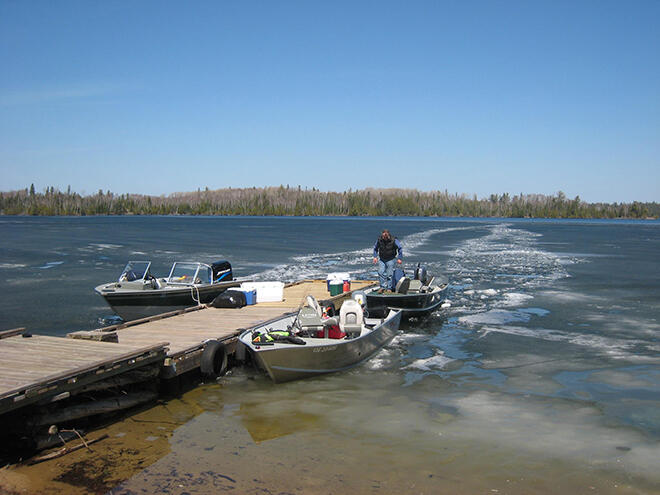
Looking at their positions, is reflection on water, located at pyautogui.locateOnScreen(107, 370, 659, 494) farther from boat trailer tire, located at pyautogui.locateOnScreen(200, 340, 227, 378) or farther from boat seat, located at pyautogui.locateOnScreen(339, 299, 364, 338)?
boat seat, located at pyautogui.locateOnScreen(339, 299, 364, 338)

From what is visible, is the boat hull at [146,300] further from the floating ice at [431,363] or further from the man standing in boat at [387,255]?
the floating ice at [431,363]

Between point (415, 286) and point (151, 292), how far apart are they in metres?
8.31


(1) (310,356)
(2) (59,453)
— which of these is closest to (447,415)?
(1) (310,356)

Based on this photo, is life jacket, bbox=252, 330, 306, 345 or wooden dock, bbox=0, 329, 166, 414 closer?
wooden dock, bbox=0, 329, 166, 414

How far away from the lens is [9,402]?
738cm

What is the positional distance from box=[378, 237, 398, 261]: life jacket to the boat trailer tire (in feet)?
27.8

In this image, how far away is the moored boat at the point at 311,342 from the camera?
36.7 ft

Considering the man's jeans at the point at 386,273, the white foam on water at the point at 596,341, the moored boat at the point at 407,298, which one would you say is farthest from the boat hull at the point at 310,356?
the man's jeans at the point at 386,273

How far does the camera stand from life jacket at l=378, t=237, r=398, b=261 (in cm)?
1920

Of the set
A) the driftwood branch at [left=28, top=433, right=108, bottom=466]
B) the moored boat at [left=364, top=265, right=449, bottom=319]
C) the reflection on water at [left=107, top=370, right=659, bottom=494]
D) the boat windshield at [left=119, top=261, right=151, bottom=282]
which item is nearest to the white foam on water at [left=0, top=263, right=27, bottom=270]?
the boat windshield at [left=119, top=261, right=151, bottom=282]

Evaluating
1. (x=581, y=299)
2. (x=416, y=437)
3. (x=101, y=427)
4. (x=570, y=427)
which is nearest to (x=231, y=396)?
(x=101, y=427)

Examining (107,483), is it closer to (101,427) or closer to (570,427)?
(101,427)

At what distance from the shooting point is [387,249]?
757 inches

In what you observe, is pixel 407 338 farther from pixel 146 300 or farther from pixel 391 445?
pixel 391 445
